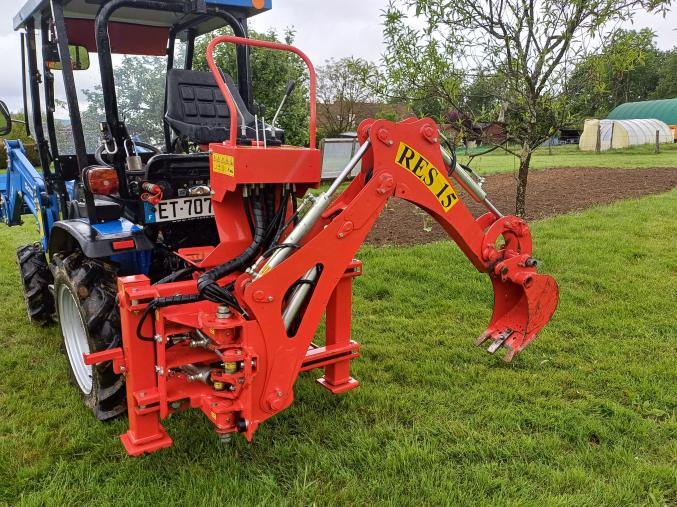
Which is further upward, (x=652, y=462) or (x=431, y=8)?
(x=431, y=8)

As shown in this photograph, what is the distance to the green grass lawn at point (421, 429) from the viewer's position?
8.79 feet

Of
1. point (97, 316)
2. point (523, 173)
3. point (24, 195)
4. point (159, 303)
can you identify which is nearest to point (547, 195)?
point (523, 173)

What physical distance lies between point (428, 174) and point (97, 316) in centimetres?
196

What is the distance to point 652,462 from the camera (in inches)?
114

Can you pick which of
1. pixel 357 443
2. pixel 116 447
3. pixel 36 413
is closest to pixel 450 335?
pixel 357 443

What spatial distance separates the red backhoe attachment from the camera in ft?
8.30

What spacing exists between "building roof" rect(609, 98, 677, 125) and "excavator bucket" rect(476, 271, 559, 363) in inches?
1502

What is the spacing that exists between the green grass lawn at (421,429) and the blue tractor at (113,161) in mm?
458

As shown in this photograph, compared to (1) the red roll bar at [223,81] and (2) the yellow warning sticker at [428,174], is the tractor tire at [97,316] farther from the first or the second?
(2) the yellow warning sticker at [428,174]

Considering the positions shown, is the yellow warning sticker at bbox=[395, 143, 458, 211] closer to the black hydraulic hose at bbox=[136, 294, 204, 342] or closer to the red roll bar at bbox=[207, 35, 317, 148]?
the red roll bar at bbox=[207, 35, 317, 148]

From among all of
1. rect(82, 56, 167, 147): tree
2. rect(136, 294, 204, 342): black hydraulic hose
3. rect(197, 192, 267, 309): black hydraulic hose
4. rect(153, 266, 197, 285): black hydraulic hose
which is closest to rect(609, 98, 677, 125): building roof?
rect(82, 56, 167, 147): tree

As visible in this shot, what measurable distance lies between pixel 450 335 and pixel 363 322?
0.76m

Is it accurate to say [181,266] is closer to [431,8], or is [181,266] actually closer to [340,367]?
[340,367]

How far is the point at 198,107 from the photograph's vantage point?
11.2ft
